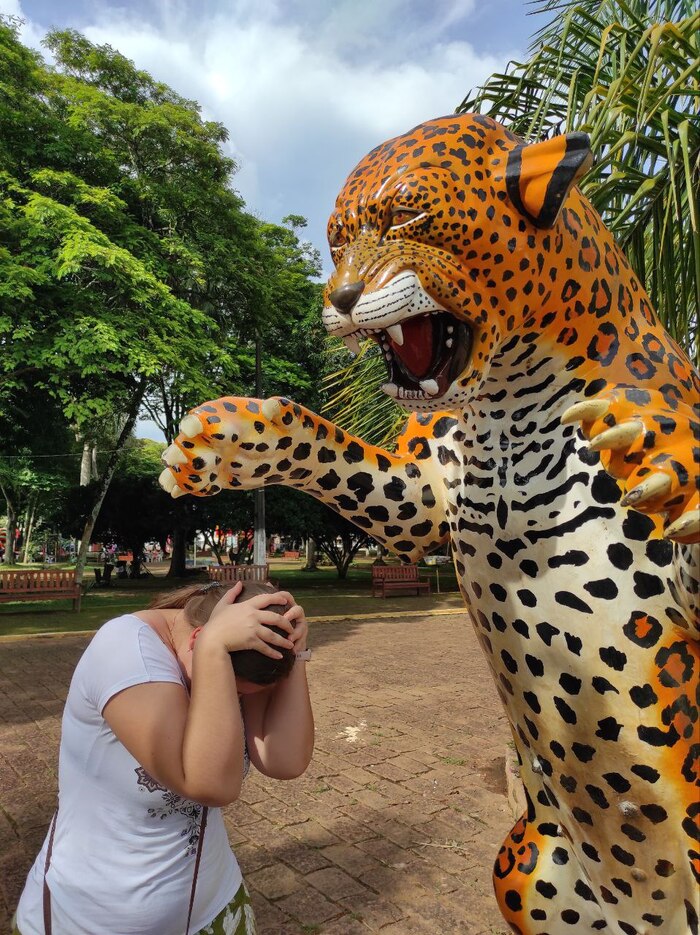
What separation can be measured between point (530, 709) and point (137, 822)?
2.68 ft

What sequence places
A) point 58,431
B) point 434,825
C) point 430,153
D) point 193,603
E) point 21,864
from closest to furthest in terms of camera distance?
point 430,153 → point 193,603 → point 21,864 → point 434,825 → point 58,431

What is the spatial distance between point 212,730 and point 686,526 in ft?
2.85

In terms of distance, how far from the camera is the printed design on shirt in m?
1.41

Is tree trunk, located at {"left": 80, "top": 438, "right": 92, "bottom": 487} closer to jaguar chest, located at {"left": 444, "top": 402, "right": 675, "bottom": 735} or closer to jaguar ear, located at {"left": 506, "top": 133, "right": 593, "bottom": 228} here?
jaguar chest, located at {"left": 444, "top": 402, "right": 675, "bottom": 735}

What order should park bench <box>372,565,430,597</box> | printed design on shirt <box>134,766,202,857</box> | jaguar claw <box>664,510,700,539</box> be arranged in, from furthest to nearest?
1. park bench <box>372,565,430,597</box>
2. printed design on shirt <box>134,766,202,857</box>
3. jaguar claw <box>664,510,700,539</box>

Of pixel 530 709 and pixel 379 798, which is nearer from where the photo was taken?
pixel 530 709

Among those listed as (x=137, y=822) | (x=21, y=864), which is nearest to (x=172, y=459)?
(x=137, y=822)

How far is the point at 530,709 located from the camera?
4.66 ft

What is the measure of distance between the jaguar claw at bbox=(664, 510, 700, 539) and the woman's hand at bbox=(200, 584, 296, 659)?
2.41 ft

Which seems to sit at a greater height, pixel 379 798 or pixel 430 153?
pixel 430 153

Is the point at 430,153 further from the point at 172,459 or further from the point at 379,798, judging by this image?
the point at 379,798

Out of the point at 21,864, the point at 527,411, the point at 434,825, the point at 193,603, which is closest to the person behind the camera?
the point at 527,411

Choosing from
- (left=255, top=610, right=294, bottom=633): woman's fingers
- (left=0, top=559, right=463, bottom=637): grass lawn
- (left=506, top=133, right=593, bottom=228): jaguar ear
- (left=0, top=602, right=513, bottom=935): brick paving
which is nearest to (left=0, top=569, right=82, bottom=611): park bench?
(left=0, top=559, right=463, bottom=637): grass lawn

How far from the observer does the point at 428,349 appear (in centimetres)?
125
